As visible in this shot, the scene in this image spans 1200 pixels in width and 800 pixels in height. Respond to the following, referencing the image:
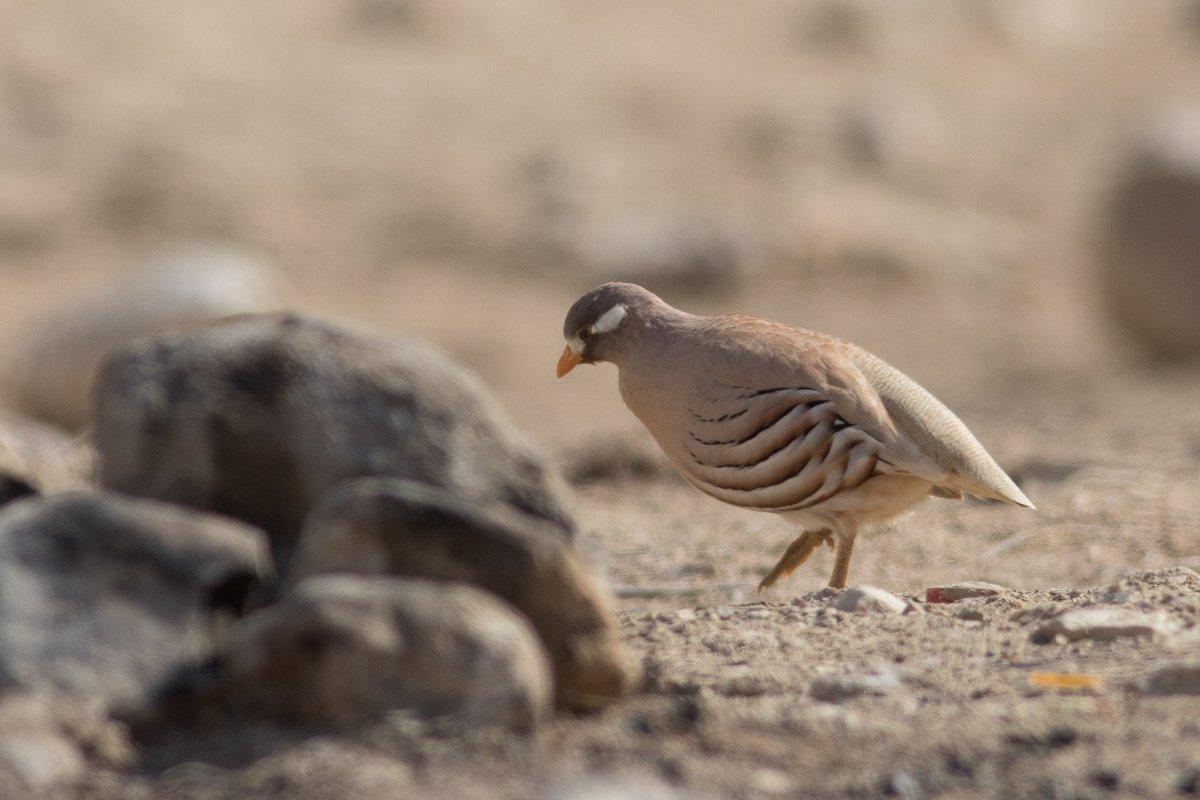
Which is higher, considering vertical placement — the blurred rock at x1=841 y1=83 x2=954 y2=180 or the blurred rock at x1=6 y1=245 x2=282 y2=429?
the blurred rock at x1=841 y1=83 x2=954 y2=180

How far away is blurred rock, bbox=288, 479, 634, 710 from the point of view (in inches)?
144

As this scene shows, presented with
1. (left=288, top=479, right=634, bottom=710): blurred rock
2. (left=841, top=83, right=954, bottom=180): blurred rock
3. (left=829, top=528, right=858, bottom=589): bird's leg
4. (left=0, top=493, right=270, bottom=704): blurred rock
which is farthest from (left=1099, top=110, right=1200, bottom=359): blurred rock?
(left=0, top=493, right=270, bottom=704): blurred rock

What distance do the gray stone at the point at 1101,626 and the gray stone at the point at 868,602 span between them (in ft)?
1.48

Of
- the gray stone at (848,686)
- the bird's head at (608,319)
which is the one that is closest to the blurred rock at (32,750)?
the gray stone at (848,686)

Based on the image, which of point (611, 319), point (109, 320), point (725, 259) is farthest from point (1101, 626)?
point (725, 259)

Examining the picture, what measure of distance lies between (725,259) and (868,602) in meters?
10.9

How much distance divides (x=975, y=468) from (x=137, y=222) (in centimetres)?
1274

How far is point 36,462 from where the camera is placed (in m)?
6.22

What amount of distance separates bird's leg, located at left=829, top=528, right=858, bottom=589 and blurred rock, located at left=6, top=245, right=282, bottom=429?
6.57 m

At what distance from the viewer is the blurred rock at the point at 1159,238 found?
40.3ft

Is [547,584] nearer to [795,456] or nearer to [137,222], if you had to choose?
[795,456]

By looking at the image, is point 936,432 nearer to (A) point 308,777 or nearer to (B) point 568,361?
(B) point 568,361

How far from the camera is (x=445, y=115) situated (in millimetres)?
19094

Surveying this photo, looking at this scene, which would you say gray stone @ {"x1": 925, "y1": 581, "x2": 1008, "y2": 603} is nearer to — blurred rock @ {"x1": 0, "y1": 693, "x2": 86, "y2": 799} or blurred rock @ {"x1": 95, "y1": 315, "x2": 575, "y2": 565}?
blurred rock @ {"x1": 95, "y1": 315, "x2": 575, "y2": 565}
